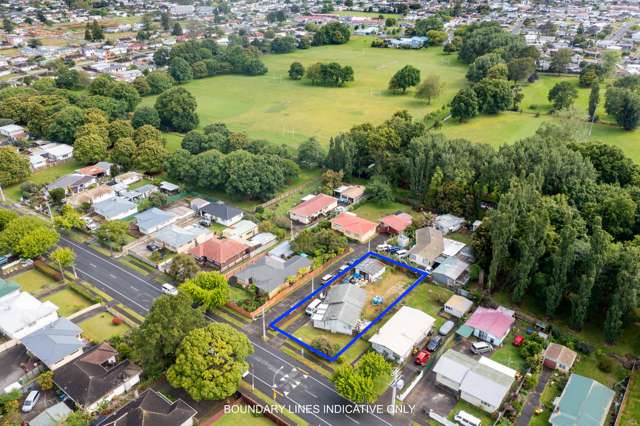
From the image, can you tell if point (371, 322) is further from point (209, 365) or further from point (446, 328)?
point (209, 365)

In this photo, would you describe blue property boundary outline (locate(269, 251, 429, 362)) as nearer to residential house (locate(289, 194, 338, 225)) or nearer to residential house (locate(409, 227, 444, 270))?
residential house (locate(409, 227, 444, 270))

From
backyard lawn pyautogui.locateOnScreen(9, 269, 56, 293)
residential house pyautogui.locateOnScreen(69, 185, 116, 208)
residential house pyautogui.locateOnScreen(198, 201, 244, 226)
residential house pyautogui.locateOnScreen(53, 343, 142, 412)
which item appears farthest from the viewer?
residential house pyautogui.locateOnScreen(69, 185, 116, 208)

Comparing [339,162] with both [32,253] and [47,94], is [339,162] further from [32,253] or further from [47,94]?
[47,94]

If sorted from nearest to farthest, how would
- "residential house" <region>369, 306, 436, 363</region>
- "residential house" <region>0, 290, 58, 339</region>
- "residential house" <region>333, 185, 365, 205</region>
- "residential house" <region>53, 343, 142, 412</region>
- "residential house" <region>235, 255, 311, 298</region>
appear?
"residential house" <region>53, 343, 142, 412</region>
"residential house" <region>369, 306, 436, 363</region>
"residential house" <region>0, 290, 58, 339</region>
"residential house" <region>235, 255, 311, 298</region>
"residential house" <region>333, 185, 365, 205</region>

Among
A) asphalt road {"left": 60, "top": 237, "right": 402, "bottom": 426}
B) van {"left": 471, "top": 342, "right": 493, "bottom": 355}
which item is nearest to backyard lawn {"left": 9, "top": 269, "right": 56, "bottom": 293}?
asphalt road {"left": 60, "top": 237, "right": 402, "bottom": 426}

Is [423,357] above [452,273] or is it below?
below

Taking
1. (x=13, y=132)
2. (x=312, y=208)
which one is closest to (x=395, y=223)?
(x=312, y=208)
